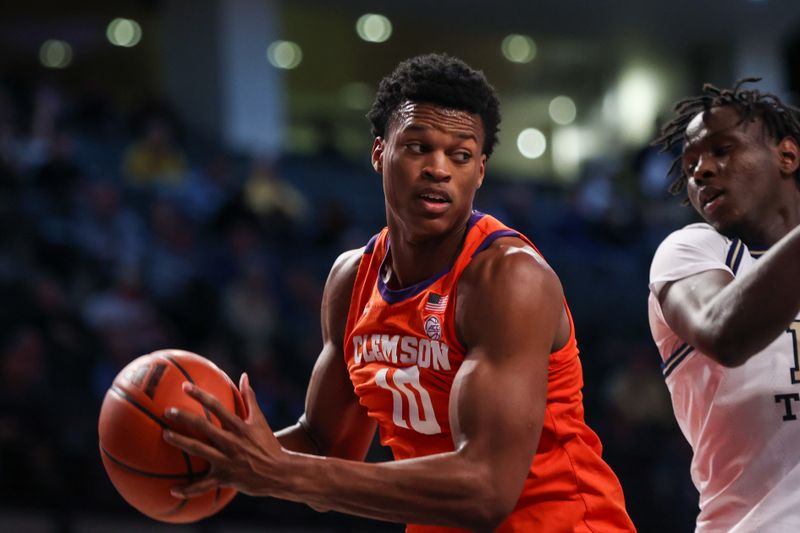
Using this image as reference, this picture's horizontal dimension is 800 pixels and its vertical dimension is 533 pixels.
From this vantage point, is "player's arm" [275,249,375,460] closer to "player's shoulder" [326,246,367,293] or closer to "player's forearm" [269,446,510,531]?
"player's shoulder" [326,246,367,293]

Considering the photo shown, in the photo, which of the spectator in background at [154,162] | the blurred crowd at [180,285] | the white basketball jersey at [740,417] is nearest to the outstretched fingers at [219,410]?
the white basketball jersey at [740,417]

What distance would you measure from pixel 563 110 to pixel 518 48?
7.38ft

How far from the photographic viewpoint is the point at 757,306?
2262 mm

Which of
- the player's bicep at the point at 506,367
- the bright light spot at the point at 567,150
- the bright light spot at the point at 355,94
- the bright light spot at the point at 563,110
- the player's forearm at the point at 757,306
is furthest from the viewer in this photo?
the bright light spot at the point at 355,94

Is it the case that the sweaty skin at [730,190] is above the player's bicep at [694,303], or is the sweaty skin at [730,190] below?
above

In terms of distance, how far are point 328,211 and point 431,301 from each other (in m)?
7.05

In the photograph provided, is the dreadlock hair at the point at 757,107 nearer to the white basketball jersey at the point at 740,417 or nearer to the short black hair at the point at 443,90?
the white basketball jersey at the point at 740,417

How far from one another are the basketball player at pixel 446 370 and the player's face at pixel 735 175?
49cm

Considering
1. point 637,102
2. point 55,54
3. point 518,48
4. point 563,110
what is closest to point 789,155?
point 637,102

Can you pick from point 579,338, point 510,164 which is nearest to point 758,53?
point 510,164

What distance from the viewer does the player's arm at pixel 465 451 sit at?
7.88 feet

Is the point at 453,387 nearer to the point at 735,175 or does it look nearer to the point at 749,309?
the point at 749,309

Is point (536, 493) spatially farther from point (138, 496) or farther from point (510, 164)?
point (510, 164)

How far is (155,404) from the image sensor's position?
2.56 m
